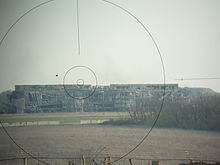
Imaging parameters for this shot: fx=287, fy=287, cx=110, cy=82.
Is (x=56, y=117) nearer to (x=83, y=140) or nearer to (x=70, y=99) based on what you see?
(x=70, y=99)

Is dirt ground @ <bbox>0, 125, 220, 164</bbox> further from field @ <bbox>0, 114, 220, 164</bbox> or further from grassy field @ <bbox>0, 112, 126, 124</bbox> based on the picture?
grassy field @ <bbox>0, 112, 126, 124</bbox>

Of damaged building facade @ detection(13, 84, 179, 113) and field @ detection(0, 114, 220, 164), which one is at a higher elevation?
damaged building facade @ detection(13, 84, 179, 113)

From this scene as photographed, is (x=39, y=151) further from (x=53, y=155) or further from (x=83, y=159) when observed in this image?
(x=83, y=159)

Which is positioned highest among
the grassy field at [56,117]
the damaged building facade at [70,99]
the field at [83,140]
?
the damaged building facade at [70,99]

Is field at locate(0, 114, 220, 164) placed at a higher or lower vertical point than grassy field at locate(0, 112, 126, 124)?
lower

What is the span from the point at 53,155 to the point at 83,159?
37 cm

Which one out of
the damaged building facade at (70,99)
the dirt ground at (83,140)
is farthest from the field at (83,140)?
the damaged building facade at (70,99)

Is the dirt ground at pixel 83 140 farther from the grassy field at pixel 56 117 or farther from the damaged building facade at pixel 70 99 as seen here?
the damaged building facade at pixel 70 99

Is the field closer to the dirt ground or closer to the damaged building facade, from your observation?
the dirt ground

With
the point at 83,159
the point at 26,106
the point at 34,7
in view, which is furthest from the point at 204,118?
the point at 34,7

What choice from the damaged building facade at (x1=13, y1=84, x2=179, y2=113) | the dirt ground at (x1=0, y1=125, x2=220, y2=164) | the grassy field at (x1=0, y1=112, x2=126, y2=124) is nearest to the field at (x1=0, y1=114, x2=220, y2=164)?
the dirt ground at (x1=0, y1=125, x2=220, y2=164)

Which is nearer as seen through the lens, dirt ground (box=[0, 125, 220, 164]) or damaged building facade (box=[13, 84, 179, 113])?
damaged building facade (box=[13, 84, 179, 113])

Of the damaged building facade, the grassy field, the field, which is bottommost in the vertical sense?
the field

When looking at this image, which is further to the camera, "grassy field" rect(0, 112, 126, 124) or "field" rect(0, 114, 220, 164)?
"field" rect(0, 114, 220, 164)
